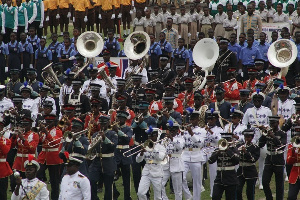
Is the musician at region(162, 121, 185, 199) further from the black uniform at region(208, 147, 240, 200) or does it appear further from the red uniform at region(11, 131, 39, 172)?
the red uniform at region(11, 131, 39, 172)

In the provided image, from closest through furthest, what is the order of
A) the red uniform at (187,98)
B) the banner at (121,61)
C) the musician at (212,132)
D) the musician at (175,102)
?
1. the musician at (212,132)
2. the musician at (175,102)
3. the red uniform at (187,98)
4. the banner at (121,61)

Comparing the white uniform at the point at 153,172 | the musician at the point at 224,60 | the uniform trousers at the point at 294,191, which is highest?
the musician at the point at 224,60

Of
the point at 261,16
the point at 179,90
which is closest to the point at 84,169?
the point at 179,90

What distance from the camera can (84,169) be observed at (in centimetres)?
1909

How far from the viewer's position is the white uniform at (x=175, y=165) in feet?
64.8

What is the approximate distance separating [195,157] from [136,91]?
4.42 m

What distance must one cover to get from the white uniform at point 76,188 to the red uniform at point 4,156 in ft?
10.2

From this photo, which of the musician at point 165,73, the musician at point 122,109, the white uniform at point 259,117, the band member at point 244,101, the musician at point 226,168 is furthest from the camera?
the musician at point 165,73

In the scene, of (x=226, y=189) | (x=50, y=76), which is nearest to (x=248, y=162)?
(x=226, y=189)

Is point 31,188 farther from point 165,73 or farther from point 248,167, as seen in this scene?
point 165,73

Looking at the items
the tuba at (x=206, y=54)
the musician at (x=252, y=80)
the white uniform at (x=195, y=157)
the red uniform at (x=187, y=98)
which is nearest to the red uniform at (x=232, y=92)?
the musician at (x=252, y=80)

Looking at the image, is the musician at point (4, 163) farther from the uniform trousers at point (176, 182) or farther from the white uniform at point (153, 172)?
the uniform trousers at point (176, 182)

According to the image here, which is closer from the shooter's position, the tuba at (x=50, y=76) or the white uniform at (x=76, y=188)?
the white uniform at (x=76, y=188)

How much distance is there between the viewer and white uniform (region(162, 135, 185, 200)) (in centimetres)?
1977
